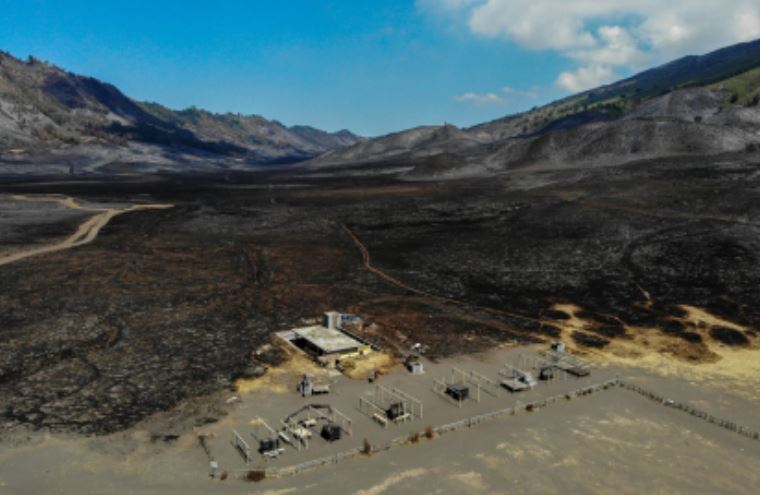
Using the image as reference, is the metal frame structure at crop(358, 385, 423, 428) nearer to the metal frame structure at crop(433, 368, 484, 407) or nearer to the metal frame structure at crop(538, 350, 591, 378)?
the metal frame structure at crop(433, 368, 484, 407)

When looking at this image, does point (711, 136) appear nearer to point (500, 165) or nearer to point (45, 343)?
point (500, 165)

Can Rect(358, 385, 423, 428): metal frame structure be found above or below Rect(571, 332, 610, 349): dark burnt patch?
below

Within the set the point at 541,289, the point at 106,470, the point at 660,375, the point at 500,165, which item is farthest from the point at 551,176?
the point at 106,470

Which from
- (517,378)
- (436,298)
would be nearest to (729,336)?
(517,378)

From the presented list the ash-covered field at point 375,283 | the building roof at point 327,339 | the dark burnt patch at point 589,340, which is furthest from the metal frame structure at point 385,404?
the dark burnt patch at point 589,340

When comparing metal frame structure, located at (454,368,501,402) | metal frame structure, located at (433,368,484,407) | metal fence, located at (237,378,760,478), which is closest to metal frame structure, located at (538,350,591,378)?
metal fence, located at (237,378,760,478)

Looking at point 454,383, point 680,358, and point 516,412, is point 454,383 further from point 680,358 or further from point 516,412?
point 680,358
